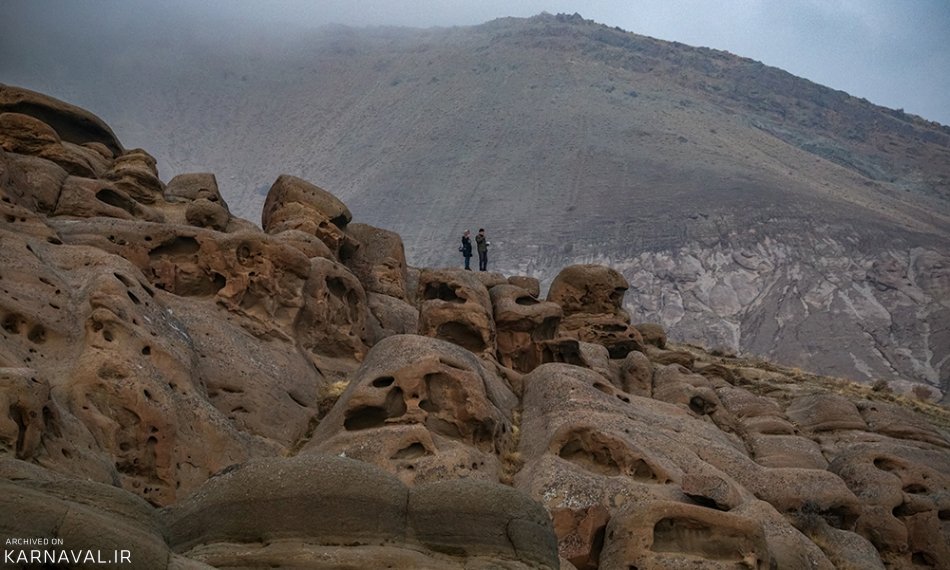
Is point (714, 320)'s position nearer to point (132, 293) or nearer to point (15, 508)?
point (132, 293)

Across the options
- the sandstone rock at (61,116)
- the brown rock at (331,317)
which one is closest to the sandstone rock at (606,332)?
the brown rock at (331,317)

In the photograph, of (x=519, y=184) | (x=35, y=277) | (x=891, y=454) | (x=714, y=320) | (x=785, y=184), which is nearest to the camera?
(x=35, y=277)

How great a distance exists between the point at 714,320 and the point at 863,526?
5123 centimetres

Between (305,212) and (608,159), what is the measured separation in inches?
2991

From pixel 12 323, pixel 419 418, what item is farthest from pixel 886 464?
pixel 12 323

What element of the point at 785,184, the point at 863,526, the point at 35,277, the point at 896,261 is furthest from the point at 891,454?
the point at 785,184

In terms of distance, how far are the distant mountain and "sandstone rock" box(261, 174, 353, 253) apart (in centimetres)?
3903

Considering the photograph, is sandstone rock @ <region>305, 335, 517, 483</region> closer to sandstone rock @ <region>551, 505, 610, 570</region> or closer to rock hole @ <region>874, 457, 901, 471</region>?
sandstone rock @ <region>551, 505, 610, 570</region>

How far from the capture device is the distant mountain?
71312mm

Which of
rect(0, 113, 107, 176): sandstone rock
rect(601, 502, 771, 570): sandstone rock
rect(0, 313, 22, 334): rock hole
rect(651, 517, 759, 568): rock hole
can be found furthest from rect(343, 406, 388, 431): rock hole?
rect(0, 113, 107, 176): sandstone rock

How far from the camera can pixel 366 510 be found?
9.18 metres

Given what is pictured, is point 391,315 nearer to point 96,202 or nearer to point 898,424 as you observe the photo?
point 96,202

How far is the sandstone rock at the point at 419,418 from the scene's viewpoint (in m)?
15.4

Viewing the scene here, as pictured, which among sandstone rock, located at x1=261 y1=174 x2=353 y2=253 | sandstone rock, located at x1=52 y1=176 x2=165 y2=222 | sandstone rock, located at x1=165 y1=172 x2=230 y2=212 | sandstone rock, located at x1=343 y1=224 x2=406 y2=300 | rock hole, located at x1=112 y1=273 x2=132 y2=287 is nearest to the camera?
rock hole, located at x1=112 y1=273 x2=132 y2=287
